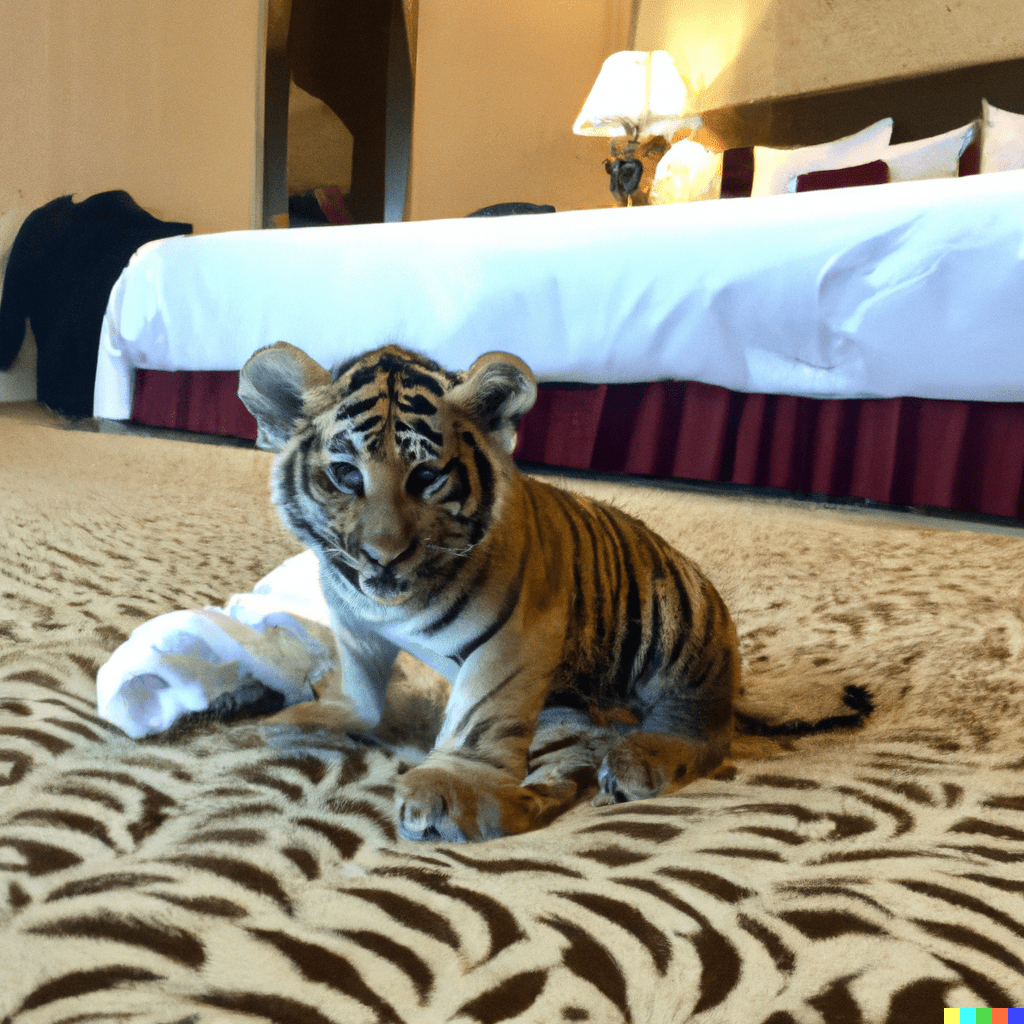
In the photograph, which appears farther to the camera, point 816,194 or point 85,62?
point 85,62

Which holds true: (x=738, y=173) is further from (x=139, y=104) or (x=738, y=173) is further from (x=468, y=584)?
(x=468, y=584)

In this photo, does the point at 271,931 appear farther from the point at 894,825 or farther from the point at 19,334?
the point at 19,334

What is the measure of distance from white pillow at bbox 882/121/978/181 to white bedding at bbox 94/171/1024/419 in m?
2.55

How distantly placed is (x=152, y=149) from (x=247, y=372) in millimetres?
4291

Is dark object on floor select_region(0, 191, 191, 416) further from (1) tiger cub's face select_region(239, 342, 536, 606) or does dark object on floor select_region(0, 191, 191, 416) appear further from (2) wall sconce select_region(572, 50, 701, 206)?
(1) tiger cub's face select_region(239, 342, 536, 606)

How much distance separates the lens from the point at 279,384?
2.78 feet

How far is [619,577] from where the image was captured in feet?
3.22

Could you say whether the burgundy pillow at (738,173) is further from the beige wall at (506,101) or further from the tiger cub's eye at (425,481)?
the tiger cub's eye at (425,481)

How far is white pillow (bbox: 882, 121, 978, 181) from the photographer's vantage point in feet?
14.2

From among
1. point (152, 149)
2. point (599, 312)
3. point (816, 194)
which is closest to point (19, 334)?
point (152, 149)

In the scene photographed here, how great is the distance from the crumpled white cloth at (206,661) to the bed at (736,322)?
53.3 inches

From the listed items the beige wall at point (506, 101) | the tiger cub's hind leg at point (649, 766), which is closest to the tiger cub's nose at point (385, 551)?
the tiger cub's hind leg at point (649, 766)

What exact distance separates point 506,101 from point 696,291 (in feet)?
13.3

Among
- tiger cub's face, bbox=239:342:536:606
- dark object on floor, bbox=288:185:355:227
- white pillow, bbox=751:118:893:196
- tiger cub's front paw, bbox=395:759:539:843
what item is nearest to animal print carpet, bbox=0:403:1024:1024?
tiger cub's front paw, bbox=395:759:539:843
